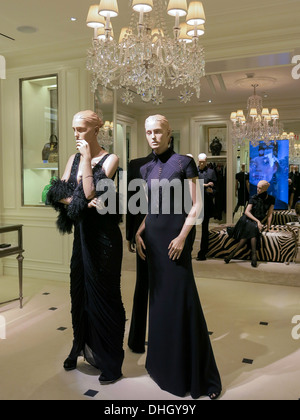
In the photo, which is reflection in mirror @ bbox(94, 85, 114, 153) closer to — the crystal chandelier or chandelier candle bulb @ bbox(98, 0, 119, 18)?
the crystal chandelier

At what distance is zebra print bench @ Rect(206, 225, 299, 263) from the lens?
6246 millimetres

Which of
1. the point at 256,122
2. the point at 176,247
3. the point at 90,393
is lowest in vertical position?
the point at 90,393

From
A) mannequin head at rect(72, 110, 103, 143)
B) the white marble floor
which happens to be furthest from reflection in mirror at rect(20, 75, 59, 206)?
mannequin head at rect(72, 110, 103, 143)

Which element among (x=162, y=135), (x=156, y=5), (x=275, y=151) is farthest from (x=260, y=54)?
(x=275, y=151)

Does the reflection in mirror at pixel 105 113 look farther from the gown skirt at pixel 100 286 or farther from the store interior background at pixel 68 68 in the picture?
the gown skirt at pixel 100 286

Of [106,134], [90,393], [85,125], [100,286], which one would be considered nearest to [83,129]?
[85,125]

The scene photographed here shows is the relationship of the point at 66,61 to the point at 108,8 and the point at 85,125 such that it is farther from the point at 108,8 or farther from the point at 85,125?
the point at 85,125

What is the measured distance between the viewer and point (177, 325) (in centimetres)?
237

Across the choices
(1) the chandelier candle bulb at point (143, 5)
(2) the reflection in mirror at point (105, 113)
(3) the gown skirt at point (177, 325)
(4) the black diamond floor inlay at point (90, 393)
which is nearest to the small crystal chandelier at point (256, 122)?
(2) the reflection in mirror at point (105, 113)

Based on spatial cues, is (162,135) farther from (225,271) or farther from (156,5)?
(225,271)

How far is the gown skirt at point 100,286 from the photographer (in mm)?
2555

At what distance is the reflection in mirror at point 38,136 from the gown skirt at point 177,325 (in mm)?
3200

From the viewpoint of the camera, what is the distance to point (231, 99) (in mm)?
8961

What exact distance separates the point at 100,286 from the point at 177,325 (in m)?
0.55
